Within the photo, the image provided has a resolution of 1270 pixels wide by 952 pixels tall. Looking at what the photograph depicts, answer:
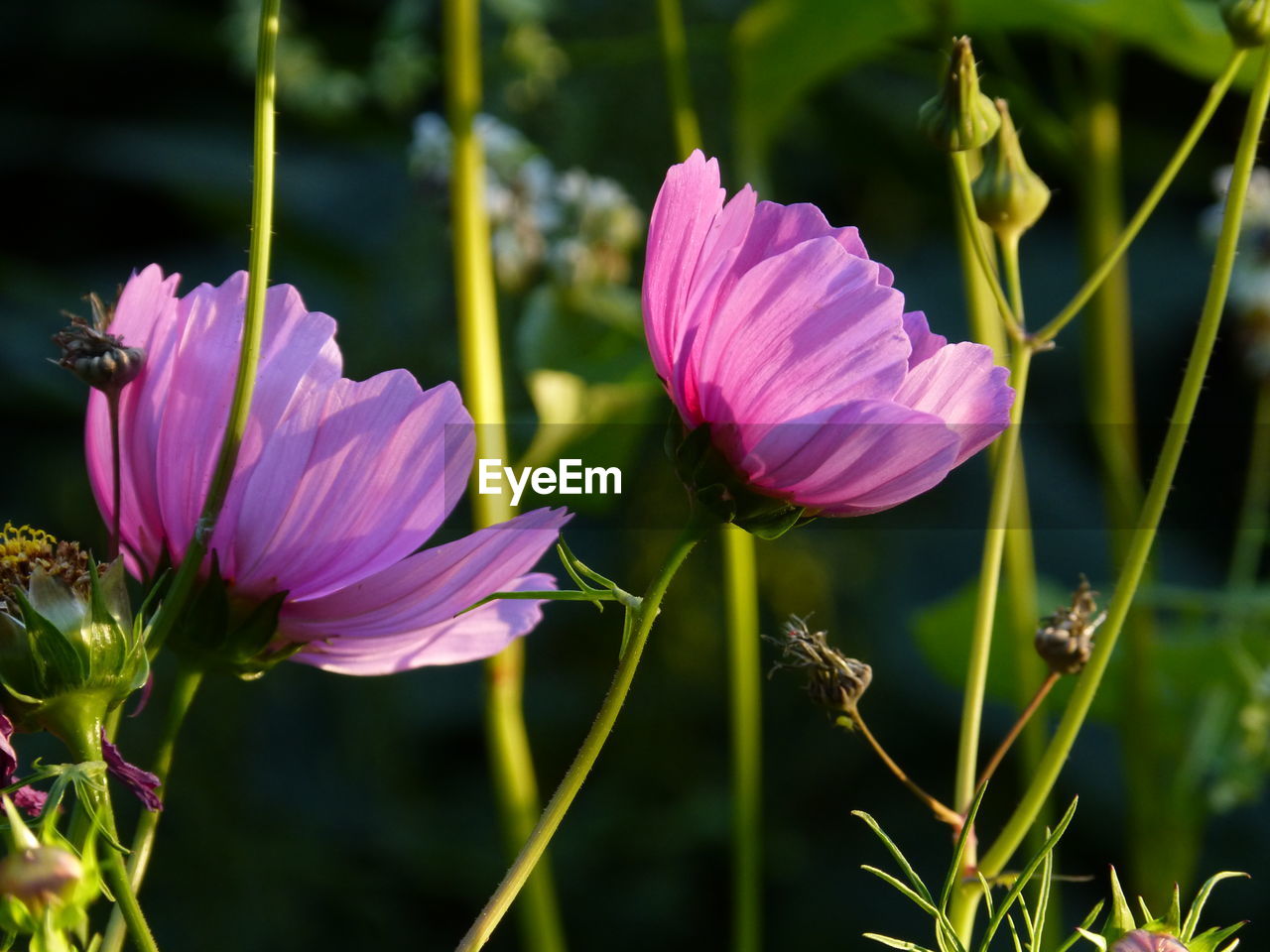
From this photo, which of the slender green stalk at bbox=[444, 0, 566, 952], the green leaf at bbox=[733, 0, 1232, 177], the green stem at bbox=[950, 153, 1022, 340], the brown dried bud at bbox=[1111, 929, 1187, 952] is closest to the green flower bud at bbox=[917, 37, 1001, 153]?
the green stem at bbox=[950, 153, 1022, 340]

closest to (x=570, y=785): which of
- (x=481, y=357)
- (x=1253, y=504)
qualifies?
(x=481, y=357)

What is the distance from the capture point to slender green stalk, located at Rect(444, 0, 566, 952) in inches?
16.1

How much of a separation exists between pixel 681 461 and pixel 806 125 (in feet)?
3.25

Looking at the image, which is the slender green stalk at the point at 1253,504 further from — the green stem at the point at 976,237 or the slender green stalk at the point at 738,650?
the green stem at the point at 976,237

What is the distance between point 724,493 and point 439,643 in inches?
2.4

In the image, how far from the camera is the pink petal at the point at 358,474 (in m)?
0.20

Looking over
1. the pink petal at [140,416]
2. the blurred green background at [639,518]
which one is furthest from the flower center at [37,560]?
the blurred green background at [639,518]

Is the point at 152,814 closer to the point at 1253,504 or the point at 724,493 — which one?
the point at 724,493

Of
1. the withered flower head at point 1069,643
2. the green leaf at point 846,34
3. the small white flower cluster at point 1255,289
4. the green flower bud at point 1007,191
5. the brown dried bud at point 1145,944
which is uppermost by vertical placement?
the green leaf at point 846,34

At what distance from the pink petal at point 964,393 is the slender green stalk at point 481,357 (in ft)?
0.72

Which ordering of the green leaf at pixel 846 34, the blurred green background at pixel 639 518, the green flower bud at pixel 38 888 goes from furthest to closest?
the blurred green background at pixel 639 518, the green leaf at pixel 846 34, the green flower bud at pixel 38 888

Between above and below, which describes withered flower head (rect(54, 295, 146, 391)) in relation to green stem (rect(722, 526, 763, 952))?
above

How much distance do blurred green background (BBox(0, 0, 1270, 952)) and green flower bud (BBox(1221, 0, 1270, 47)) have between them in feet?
1.18

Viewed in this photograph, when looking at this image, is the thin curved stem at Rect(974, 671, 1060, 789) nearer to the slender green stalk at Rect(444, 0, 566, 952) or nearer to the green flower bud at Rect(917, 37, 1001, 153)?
the green flower bud at Rect(917, 37, 1001, 153)
